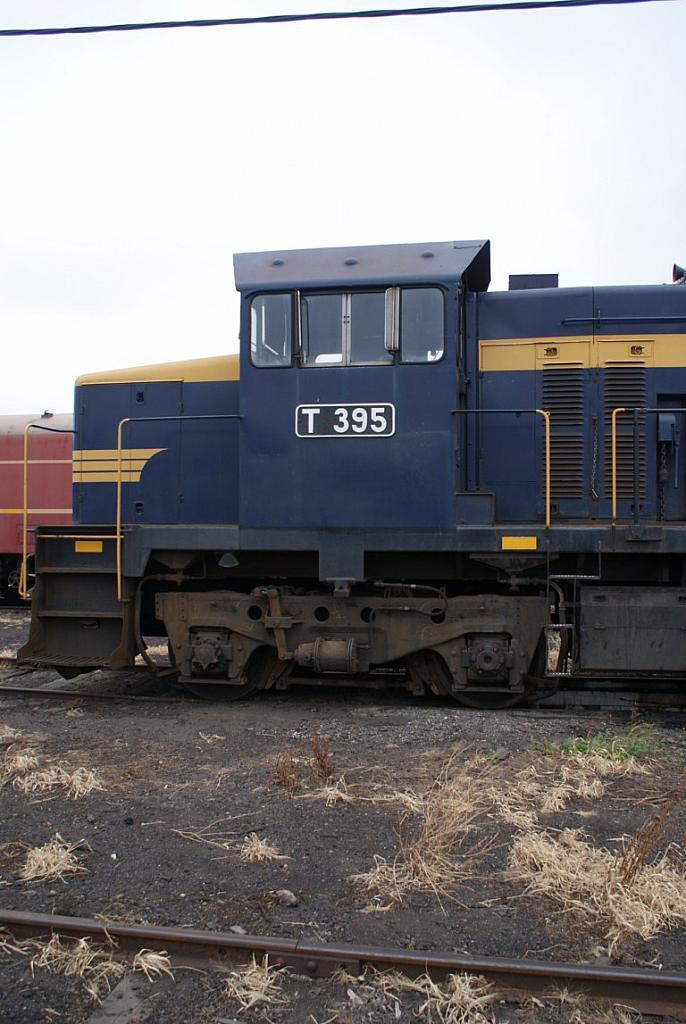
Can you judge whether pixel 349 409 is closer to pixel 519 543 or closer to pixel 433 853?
pixel 519 543

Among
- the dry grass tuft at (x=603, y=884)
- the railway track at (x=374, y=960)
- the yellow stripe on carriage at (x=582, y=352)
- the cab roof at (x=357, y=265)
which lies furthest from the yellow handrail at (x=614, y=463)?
the railway track at (x=374, y=960)

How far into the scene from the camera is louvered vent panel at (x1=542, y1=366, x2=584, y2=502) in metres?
7.45

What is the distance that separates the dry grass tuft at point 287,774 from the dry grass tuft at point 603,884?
163 centimetres

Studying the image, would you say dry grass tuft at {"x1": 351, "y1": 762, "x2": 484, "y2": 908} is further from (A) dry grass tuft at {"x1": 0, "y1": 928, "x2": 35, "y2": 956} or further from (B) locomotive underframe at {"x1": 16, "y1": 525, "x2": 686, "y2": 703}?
(B) locomotive underframe at {"x1": 16, "y1": 525, "x2": 686, "y2": 703}

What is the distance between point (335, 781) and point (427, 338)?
3.87m

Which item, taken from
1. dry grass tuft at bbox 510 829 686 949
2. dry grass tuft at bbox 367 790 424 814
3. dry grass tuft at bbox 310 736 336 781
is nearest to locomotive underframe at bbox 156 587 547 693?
dry grass tuft at bbox 310 736 336 781

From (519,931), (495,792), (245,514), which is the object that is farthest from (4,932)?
(245,514)

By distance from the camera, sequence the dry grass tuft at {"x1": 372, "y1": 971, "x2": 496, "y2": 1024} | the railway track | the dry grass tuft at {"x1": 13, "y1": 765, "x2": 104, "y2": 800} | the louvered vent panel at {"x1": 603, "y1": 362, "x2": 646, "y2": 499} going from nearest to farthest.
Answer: the dry grass tuft at {"x1": 372, "y1": 971, "x2": 496, "y2": 1024} < the railway track < the dry grass tuft at {"x1": 13, "y1": 765, "x2": 104, "y2": 800} < the louvered vent panel at {"x1": 603, "y1": 362, "x2": 646, "y2": 499}

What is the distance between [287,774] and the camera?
5348 mm

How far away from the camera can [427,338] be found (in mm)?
6895

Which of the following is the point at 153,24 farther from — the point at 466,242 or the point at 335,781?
the point at 335,781

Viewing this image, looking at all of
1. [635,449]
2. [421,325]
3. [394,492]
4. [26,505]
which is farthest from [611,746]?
[26,505]

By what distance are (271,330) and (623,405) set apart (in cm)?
347

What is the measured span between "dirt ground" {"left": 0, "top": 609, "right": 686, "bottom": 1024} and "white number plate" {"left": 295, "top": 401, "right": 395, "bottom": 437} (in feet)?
8.59
